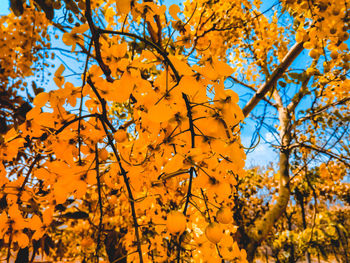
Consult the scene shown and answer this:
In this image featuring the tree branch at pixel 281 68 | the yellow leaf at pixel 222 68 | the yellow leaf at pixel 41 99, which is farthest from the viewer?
the tree branch at pixel 281 68

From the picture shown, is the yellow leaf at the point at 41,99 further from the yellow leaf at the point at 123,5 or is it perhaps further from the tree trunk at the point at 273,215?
the tree trunk at the point at 273,215

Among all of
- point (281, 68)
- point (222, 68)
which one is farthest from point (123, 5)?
point (281, 68)

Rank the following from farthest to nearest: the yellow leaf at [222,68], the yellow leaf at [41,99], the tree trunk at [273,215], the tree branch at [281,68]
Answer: the tree trunk at [273,215] < the tree branch at [281,68] < the yellow leaf at [41,99] < the yellow leaf at [222,68]

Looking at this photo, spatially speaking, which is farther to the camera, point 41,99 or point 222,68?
point 41,99

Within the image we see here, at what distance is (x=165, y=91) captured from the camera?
0.52 meters

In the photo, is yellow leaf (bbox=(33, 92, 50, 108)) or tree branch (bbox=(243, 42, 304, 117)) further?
tree branch (bbox=(243, 42, 304, 117))

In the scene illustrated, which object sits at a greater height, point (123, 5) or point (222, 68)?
point (123, 5)

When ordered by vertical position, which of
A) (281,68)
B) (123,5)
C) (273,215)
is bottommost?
(273,215)

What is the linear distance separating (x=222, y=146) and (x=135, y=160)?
407 mm

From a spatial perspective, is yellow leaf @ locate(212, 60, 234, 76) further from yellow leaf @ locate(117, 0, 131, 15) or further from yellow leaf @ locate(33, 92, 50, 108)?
yellow leaf @ locate(33, 92, 50, 108)

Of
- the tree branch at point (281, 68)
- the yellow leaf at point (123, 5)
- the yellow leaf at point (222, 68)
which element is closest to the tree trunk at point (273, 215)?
the tree branch at point (281, 68)

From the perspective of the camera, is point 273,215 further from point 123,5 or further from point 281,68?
point 123,5

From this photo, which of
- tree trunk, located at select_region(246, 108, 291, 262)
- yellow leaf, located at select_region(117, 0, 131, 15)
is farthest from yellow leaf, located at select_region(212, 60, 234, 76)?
tree trunk, located at select_region(246, 108, 291, 262)

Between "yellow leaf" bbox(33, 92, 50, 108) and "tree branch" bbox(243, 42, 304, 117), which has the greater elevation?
"tree branch" bbox(243, 42, 304, 117)
